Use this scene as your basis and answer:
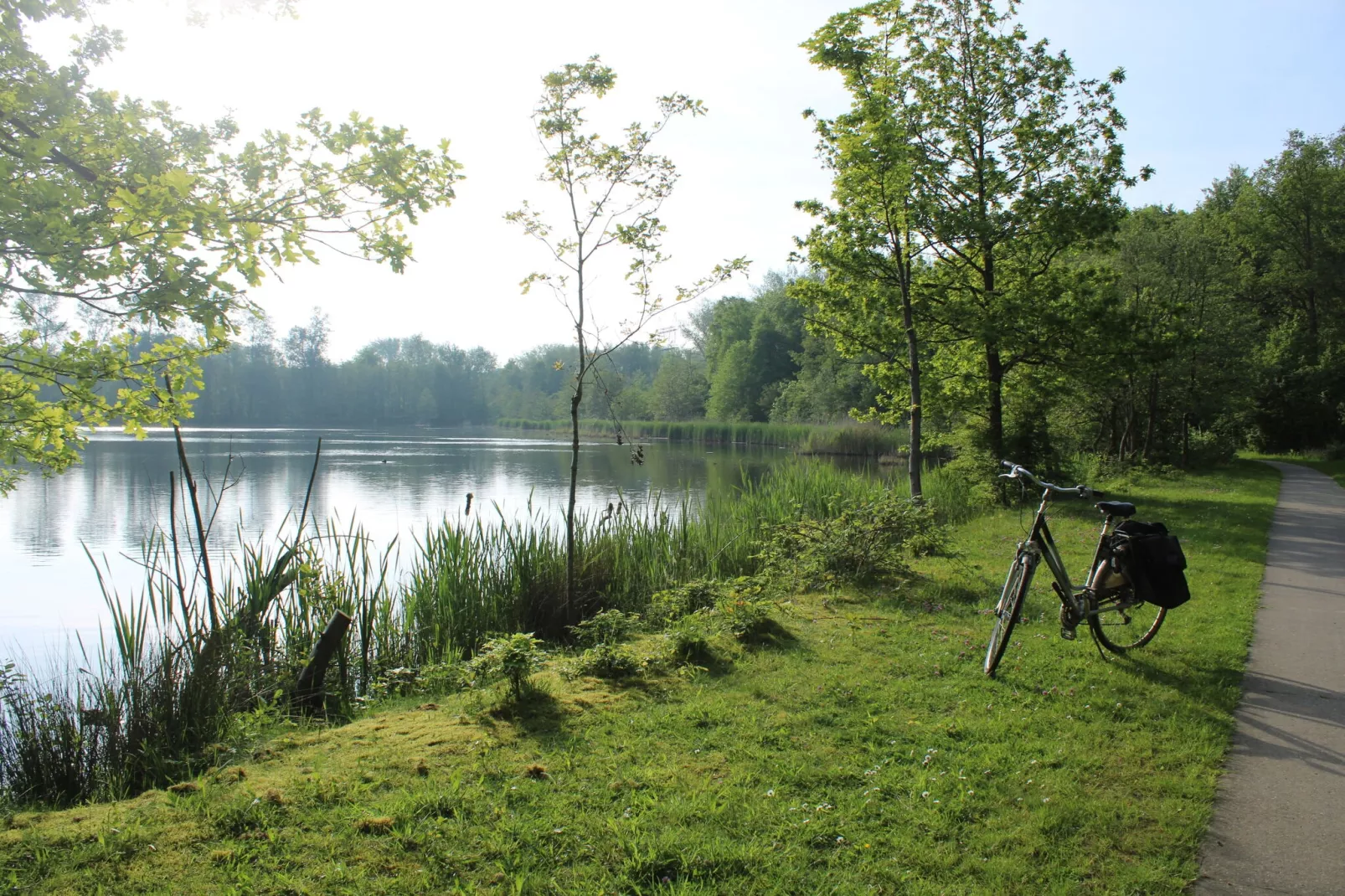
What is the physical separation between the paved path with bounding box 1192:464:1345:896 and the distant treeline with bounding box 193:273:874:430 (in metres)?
41.3

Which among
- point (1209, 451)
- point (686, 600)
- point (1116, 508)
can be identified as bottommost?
point (686, 600)

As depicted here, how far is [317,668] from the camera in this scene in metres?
5.42

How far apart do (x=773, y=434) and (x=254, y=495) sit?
3236 centimetres

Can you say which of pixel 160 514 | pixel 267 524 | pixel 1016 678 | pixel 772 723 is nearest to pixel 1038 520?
pixel 1016 678

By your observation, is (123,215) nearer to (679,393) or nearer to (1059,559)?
(1059,559)

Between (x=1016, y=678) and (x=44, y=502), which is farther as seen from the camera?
(x=44, y=502)

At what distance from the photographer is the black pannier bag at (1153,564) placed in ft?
15.4

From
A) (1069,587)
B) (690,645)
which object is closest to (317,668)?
(690,645)

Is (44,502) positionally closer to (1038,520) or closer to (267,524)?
(267,524)

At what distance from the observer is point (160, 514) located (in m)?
14.9

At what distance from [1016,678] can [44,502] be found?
18855mm

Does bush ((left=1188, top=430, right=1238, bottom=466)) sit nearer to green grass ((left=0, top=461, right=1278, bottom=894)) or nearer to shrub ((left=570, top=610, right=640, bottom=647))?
green grass ((left=0, top=461, right=1278, bottom=894))

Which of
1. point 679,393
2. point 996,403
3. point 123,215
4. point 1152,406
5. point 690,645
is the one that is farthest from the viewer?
point 679,393

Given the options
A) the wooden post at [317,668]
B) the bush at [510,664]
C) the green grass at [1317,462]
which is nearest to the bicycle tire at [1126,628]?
the bush at [510,664]
